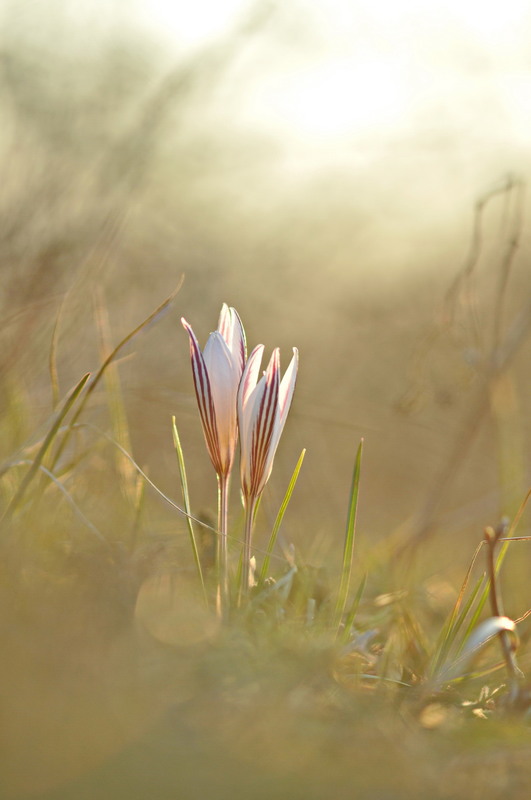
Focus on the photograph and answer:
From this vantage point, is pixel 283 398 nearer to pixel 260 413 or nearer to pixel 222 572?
pixel 260 413

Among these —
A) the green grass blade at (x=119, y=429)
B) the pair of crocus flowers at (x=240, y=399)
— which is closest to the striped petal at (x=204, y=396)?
the pair of crocus flowers at (x=240, y=399)

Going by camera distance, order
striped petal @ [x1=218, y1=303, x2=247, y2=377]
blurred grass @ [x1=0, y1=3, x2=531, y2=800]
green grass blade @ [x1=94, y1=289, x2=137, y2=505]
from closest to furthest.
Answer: blurred grass @ [x1=0, y1=3, x2=531, y2=800] < striped petal @ [x1=218, y1=303, x2=247, y2=377] < green grass blade @ [x1=94, y1=289, x2=137, y2=505]

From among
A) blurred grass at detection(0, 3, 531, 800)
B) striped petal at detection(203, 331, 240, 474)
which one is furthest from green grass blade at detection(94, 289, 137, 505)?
striped petal at detection(203, 331, 240, 474)

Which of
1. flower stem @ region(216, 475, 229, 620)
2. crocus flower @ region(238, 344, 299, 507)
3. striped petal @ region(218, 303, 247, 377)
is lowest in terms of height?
flower stem @ region(216, 475, 229, 620)

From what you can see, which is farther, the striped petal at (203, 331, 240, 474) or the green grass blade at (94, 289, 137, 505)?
the green grass blade at (94, 289, 137, 505)

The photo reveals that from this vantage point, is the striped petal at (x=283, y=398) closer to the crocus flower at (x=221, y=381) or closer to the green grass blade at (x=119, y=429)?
the crocus flower at (x=221, y=381)

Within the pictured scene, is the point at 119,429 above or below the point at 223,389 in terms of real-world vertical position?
below

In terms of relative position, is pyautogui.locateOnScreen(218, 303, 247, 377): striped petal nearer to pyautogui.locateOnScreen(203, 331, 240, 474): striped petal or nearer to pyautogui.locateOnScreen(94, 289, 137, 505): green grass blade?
pyautogui.locateOnScreen(203, 331, 240, 474): striped petal

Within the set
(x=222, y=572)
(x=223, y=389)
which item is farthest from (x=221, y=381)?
(x=222, y=572)

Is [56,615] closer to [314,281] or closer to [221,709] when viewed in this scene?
[221,709]
